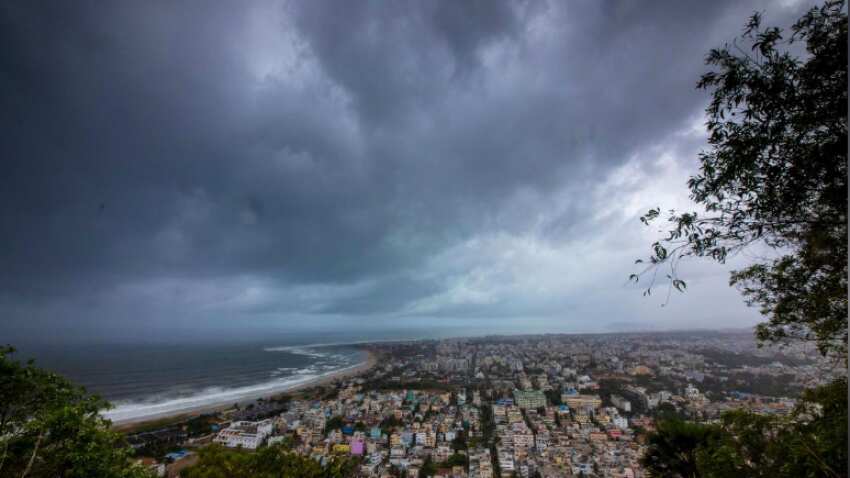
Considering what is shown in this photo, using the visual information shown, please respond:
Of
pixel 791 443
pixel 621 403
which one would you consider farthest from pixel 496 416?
pixel 791 443

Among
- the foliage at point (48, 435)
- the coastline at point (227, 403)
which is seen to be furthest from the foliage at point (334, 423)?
the foliage at point (48, 435)

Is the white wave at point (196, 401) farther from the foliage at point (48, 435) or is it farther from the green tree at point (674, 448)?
the green tree at point (674, 448)

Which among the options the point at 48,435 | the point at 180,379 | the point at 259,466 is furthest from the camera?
the point at 180,379

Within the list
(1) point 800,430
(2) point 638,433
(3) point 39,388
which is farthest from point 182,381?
(1) point 800,430

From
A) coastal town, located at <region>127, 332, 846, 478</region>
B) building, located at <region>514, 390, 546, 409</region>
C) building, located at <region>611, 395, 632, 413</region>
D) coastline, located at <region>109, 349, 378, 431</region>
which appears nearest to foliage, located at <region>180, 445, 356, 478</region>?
coastal town, located at <region>127, 332, 846, 478</region>

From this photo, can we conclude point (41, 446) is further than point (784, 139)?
Yes

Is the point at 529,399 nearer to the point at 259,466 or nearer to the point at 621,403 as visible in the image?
the point at 621,403

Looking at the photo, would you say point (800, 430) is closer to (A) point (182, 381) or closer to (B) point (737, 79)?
(B) point (737, 79)
